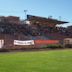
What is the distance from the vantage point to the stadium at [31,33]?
38.7 m

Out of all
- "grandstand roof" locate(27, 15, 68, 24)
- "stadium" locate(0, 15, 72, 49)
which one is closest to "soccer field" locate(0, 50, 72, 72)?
"stadium" locate(0, 15, 72, 49)

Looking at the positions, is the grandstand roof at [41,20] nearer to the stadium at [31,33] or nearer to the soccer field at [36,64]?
the stadium at [31,33]

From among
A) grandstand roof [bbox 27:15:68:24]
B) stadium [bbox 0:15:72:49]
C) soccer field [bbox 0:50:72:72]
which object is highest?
grandstand roof [bbox 27:15:68:24]

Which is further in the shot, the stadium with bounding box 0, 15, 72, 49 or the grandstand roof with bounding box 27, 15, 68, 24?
the grandstand roof with bounding box 27, 15, 68, 24

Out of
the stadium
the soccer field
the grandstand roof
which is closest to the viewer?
the soccer field

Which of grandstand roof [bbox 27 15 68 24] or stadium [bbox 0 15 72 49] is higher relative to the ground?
grandstand roof [bbox 27 15 68 24]

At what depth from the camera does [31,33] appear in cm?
4975

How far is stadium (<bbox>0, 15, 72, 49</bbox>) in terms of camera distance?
38.7 m

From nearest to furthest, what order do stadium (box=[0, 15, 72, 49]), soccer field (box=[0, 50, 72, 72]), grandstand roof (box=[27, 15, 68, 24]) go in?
soccer field (box=[0, 50, 72, 72]) → stadium (box=[0, 15, 72, 49]) → grandstand roof (box=[27, 15, 68, 24])

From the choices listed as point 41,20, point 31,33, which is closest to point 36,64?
point 31,33

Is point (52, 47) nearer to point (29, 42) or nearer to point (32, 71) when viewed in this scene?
point (29, 42)

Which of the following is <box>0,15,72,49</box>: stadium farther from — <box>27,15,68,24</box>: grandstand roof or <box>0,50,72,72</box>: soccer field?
<box>0,50,72,72</box>: soccer field

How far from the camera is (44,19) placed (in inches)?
2239

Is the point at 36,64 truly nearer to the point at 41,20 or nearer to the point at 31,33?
the point at 31,33
